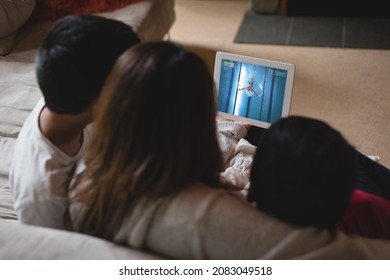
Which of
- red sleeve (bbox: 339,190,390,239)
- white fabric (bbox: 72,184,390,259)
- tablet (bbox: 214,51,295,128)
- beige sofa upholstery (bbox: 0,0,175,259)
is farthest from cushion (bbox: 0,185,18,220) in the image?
red sleeve (bbox: 339,190,390,239)

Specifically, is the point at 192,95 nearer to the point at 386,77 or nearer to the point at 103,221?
the point at 103,221

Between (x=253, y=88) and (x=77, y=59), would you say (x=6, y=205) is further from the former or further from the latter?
(x=253, y=88)

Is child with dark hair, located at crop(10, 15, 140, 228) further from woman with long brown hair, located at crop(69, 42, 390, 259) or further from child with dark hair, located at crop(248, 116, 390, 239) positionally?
child with dark hair, located at crop(248, 116, 390, 239)

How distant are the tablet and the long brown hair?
0.57 m

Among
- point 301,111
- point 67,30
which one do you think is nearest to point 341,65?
point 301,111

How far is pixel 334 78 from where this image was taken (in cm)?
228

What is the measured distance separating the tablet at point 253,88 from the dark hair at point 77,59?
1.70ft

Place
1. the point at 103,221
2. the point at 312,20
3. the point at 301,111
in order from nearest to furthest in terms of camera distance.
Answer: the point at 103,221 → the point at 301,111 → the point at 312,20

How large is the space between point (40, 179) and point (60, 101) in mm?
148

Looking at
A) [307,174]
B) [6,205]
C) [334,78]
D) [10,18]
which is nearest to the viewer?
[307,174]

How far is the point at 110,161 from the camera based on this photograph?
0.70 meters

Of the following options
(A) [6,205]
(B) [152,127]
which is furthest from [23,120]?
(B) [152,127]

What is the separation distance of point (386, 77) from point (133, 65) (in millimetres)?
1937

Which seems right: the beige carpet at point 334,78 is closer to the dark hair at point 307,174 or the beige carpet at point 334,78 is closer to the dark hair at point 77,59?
the dark hair at point 307,174
